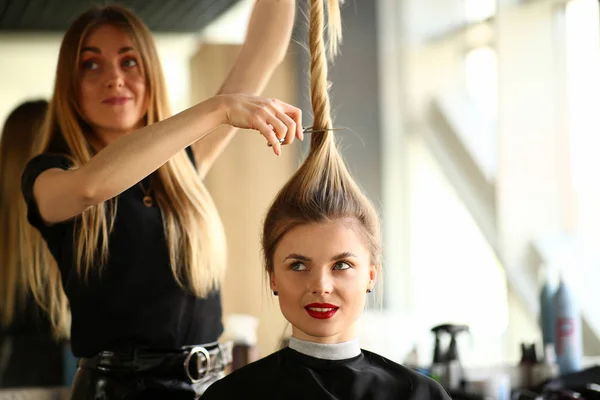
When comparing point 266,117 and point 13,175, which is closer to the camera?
point 266,117

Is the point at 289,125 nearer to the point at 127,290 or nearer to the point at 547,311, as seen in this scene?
the point at 127,290

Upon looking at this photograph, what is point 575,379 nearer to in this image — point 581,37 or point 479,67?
point 581,37

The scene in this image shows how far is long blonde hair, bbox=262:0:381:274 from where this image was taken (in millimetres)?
1333

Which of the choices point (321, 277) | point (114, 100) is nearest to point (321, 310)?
point (321, 277)

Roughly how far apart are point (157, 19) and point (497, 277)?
160cm

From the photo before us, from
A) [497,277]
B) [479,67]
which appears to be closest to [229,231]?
[497,277]

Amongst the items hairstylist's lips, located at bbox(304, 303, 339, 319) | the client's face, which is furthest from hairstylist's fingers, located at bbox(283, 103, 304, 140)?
hairstylist's lips, located at bbox(304, 303, 339, 319)

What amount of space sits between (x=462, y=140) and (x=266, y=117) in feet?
7.89

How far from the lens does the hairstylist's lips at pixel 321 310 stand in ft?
4.26

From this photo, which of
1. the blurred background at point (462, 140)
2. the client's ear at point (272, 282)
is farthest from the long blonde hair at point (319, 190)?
the blurred background at point (462, 140)

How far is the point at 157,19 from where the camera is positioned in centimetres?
264

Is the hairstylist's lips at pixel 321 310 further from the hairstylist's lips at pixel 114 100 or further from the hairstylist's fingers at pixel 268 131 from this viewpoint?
the hairstylist's lips at pixel 114 100

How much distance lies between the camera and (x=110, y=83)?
1.56 m

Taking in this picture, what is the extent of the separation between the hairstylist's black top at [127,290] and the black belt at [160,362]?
0.02m
